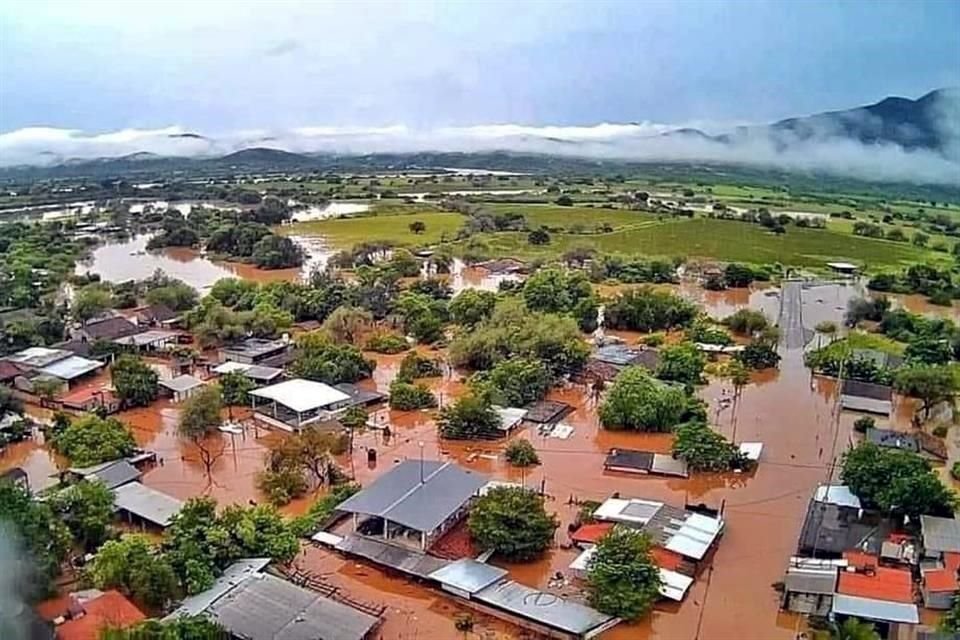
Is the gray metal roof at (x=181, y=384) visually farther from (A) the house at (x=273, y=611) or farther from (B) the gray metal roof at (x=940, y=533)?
(B) the gray metal roof at (x=940, y=533)

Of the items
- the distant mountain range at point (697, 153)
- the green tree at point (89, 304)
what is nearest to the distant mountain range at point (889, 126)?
the distant mountain range at point (697, 153)

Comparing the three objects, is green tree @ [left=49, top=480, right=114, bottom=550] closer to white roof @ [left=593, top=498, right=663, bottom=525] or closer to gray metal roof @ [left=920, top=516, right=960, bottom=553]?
white roof @ [left=593, top=498, right=663, bottom=525]

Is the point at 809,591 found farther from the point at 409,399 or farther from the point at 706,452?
the point at 409,399

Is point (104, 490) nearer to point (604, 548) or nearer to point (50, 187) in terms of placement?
point (604, 548)

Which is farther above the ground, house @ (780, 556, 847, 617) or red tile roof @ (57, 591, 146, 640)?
red tile roof @ (57, 591, 146, 640)

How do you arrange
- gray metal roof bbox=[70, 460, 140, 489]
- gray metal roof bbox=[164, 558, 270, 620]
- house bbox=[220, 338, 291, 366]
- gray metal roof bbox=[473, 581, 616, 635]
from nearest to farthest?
gray metal roof bbox=[164, 558, 270, 620]
gray metal roof bbox=[473, 581, 616, 635]
gray metal roof bbox=[70, 460, 140, 489]
house bbox=[220, 338, 291, 366]

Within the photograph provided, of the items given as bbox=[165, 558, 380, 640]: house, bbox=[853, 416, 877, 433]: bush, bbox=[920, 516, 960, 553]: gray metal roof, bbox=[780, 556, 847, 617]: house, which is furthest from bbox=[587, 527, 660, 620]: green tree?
bbox=[853, 416, 877, 433]: bush

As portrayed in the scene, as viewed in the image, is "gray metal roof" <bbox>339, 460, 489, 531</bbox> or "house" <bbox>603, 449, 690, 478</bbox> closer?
"gray metal roof" <bbox>339, 460, 489, 531</bbox>
